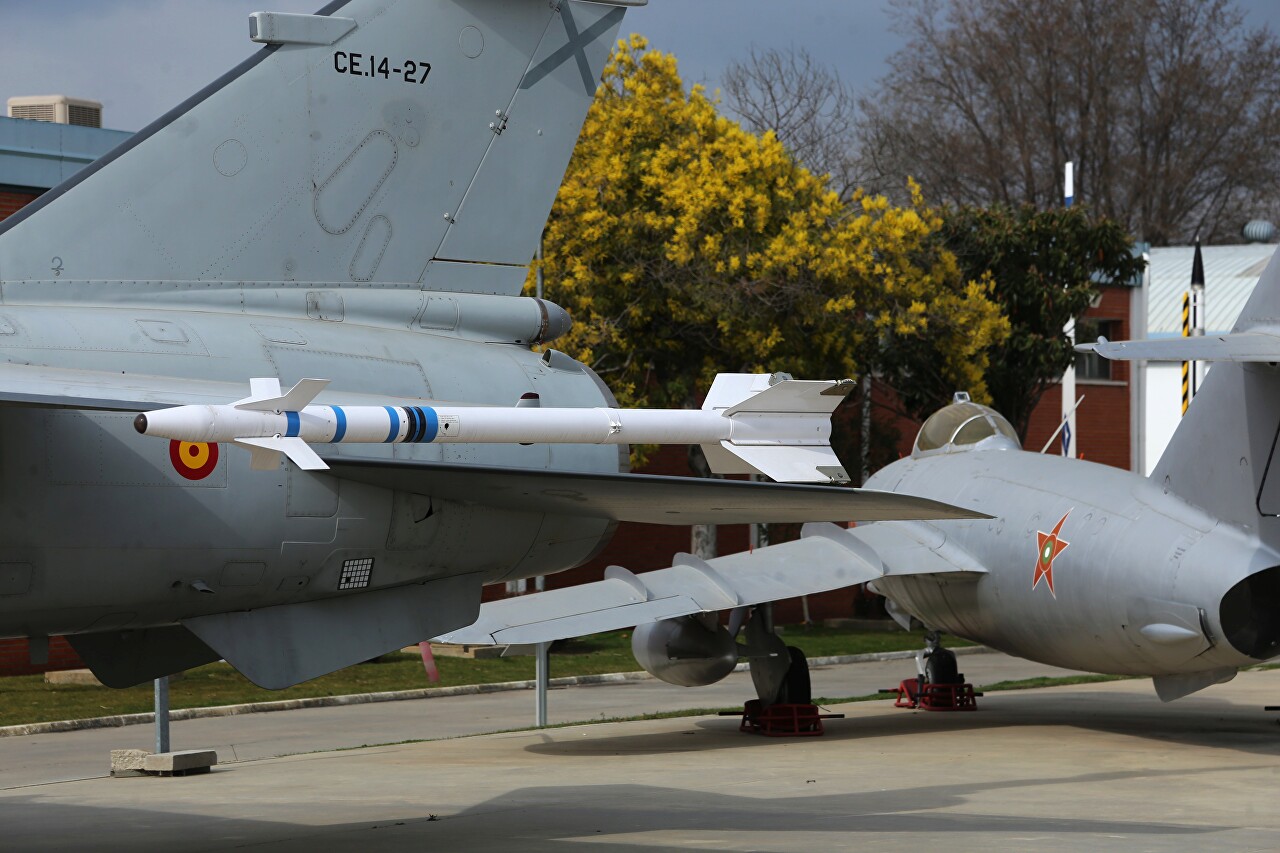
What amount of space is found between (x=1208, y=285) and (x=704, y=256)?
2291 cm

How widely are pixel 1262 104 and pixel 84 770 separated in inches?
2607

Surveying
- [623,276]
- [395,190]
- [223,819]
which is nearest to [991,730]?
[223,819]

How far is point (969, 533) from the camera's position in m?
15.3

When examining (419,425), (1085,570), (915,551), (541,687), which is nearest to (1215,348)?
(1085,570)

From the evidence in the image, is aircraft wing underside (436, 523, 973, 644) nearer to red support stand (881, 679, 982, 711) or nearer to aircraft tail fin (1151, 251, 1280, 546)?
red support stand (881, 679, 982, 711)

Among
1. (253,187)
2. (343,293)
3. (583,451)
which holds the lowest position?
(583,451)

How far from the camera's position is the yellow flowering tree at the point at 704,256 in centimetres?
2453

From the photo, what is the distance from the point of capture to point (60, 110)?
23156mm

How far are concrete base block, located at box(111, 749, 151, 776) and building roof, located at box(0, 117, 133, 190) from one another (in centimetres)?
935

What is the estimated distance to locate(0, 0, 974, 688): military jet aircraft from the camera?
714 centimetres

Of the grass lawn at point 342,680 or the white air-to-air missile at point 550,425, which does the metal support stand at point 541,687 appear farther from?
the white air-to-air missile at point 550,425

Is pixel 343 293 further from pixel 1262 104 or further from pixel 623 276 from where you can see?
pixel 1262 104

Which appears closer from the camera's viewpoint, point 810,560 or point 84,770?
point 84,770

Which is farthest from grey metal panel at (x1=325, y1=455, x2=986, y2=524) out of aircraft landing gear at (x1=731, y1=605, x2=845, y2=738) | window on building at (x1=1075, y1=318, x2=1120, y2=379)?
window on building at (x1=1075, y1=318, x2=1120, y2=379)
